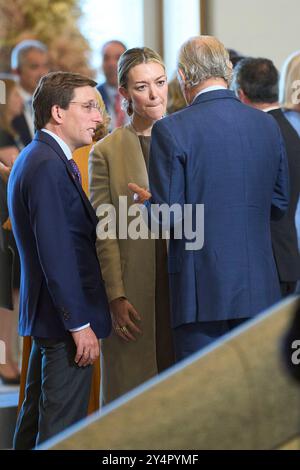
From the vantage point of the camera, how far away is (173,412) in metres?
1.23

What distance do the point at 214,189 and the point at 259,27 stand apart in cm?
403

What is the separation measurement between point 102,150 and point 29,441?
1.01 metres

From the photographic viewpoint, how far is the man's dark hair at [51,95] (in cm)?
290

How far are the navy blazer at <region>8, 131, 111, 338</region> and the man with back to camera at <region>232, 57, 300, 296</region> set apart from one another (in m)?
0.87

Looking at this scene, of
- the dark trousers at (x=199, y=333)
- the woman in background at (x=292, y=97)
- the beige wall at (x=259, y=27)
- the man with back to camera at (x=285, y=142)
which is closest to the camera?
the dark trousers at (x=199, y=333)

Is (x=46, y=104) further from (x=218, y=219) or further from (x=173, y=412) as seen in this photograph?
(x=173, y=412)

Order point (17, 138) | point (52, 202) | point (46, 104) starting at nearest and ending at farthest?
1. point (52, 202)
2. point (46, 104)
3. point (17, 138)

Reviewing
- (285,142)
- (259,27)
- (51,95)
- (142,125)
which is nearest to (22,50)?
(259,27)

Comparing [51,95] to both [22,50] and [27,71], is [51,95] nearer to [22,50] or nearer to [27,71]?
[27,71]

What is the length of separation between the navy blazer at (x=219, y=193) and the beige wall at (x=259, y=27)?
3.75m

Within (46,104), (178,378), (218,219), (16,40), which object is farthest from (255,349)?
(16,40)

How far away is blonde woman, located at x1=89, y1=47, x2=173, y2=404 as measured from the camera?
10.5 feet

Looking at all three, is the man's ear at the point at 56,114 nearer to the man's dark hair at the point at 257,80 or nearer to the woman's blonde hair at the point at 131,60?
the woman's blonde hair at the point at 131,60

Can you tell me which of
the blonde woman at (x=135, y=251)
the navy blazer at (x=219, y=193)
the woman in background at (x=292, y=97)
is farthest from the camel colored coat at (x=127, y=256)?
the woman in background at (x=292, y=97)
